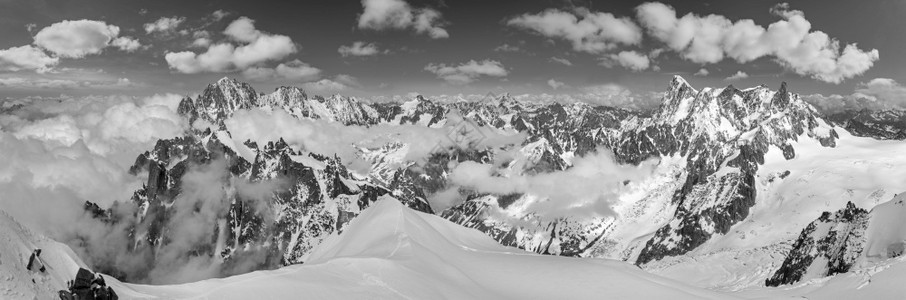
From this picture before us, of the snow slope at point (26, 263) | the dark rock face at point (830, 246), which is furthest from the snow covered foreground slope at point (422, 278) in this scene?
the dark rock face at point (830, 246)

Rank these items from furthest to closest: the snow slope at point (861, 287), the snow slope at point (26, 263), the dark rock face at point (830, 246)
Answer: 1. the dark rock face at point (830, 246)
2. the snow slope at point (861, 287)
3. the snow slope at point (26, 263)

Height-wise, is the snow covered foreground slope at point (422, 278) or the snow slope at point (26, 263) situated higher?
the snow slope at point (26, 263)

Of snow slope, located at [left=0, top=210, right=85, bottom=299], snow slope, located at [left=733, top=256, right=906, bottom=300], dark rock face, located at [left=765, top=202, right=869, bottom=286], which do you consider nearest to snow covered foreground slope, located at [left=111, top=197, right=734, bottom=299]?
snow slope, located at [left=0, top=210, right=85, bottom=299]

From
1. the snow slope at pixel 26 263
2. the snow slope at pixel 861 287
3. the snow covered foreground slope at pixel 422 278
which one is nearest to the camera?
the snow slope at pixel 26 263

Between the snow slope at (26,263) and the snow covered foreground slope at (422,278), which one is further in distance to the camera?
the snow covered foreground slope at (422,278)

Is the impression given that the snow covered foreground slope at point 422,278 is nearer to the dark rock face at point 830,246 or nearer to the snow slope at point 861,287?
the snow slope at point 861,287

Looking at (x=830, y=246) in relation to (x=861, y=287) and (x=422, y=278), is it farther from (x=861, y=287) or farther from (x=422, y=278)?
(x=422, y=278)
